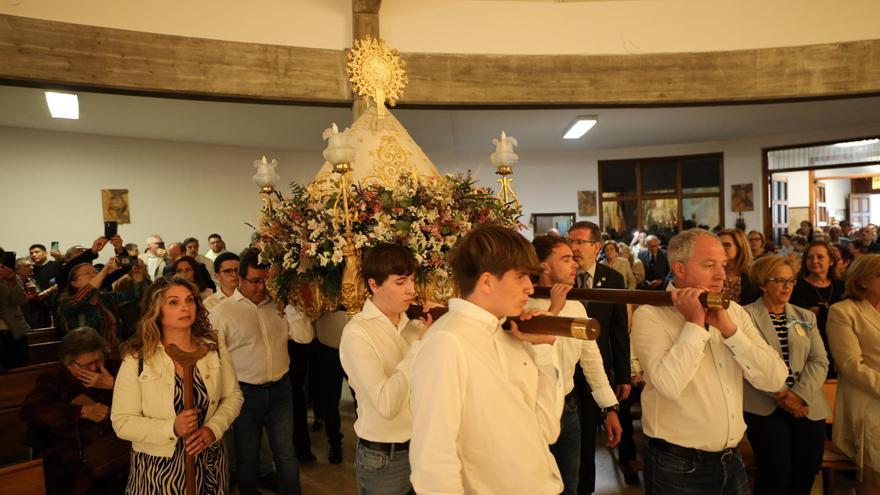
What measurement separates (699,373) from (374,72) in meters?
2.32

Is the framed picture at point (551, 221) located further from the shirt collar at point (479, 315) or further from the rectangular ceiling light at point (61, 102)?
the shirt collar at point (479, 315)

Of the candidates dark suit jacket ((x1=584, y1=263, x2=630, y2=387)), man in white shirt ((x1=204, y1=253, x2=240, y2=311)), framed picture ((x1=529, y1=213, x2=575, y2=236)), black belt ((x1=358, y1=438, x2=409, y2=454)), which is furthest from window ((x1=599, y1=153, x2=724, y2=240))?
black belt ((x1=358, y1=438, x2=409, y2=454))

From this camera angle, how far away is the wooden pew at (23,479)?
2361mm

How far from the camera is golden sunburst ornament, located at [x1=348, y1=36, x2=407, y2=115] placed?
311cm

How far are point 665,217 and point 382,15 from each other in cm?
841

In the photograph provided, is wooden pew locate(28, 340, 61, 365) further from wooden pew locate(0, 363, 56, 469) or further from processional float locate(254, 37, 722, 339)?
processional float locate(254, 37, 722, 339)

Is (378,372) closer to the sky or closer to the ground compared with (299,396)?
closer to the sky

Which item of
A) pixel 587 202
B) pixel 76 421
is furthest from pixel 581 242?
pixel 587 202

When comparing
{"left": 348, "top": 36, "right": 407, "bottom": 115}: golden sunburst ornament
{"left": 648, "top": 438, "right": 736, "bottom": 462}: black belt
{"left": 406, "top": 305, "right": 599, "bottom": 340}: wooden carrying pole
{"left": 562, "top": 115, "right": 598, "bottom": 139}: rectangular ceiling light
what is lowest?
{"left": 648, "top": 438, "right": 736, "bottom": 462}: black belt

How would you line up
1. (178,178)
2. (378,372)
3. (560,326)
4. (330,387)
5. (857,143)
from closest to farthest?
(560,326), (378,372), (330,387), (178,178), (857,143)

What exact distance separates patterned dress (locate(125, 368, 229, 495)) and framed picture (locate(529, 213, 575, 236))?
390 inches

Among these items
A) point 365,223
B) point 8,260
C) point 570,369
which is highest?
point 365,223

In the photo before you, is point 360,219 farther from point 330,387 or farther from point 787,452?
point 787,452

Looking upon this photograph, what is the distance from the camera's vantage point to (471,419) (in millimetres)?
1378
